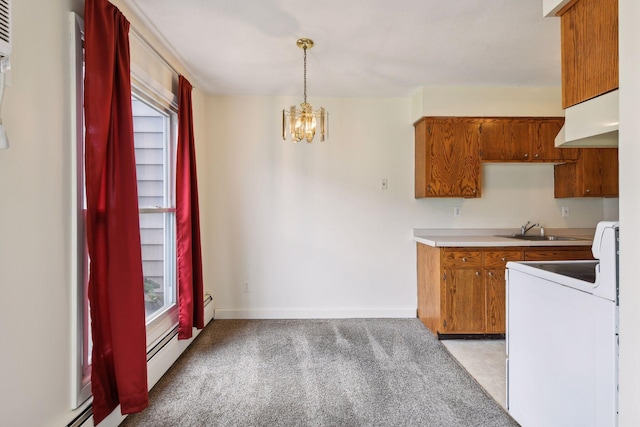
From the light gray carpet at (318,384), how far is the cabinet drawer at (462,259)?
735 millimetres

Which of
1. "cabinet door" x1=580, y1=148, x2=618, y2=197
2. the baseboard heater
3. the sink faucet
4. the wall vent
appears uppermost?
the wall vent

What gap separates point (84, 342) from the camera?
1670mm

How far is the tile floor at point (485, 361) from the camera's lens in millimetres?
2273

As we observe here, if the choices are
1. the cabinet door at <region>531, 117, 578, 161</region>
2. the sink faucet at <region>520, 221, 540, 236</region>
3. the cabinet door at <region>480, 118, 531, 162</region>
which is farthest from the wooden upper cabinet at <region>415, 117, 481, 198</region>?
the sink faucet at <region>520, 221, 540, 236</region>

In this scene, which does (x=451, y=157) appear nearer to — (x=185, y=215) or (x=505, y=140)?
(x=505, y=140)

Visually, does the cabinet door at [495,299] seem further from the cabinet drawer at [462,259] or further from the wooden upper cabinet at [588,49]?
the wooden upper cabinet at [588,49]

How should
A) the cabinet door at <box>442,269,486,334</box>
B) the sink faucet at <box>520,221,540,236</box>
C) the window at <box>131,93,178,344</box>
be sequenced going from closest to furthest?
1. the window at <box>131,93,178,344</box>
2. the cabinet door at <box>442,269,486,334</box>
3. the sink faucet at <box>520,221,540,236</box>

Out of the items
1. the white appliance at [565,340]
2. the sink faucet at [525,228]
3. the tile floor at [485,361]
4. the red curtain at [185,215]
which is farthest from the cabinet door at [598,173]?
the red curtain at [185,215]

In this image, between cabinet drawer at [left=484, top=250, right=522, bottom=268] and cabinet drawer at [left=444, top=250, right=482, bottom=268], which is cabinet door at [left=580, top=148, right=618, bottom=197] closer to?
cabinet drawer at [left=484, top=250, right=522, bottom=268]

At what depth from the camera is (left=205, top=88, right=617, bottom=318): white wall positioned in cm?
371

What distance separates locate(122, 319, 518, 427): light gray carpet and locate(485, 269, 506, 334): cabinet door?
0.57m

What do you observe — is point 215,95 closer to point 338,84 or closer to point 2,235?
point 338,84

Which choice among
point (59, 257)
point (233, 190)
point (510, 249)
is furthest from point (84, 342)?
point (510, 249)

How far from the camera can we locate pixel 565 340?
146 centimetres
